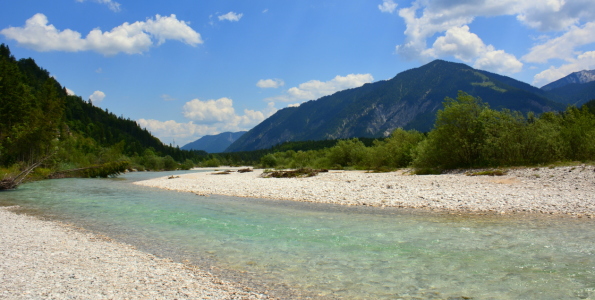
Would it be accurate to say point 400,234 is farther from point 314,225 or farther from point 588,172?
point 588,172

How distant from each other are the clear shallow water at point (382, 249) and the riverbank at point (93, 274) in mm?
793

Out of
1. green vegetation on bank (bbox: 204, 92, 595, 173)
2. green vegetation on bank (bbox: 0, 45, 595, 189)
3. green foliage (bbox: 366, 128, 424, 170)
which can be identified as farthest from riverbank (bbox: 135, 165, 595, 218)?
green foliage (bbox: 366, 128, 424, 170)

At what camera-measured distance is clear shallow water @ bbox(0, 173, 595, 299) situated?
6.62 meters

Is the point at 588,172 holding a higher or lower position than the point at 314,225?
higher

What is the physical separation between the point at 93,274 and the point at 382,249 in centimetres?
748

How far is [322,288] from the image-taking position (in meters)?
6.66

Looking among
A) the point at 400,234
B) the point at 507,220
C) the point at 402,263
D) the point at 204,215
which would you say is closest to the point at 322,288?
the point at 402,263

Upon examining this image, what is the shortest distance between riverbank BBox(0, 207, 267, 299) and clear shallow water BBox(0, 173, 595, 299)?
793 millimetres

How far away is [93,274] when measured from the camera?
23.7 feet

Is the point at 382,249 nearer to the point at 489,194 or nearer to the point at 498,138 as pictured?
the point at 489,194

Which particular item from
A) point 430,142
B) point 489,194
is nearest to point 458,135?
point 430,142

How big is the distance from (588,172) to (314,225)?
20679 mm

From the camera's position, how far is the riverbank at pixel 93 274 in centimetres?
607

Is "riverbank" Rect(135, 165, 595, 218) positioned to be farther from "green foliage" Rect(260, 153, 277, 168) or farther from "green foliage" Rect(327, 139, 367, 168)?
"green foliage" Rect(260, 153, 277, 168)
